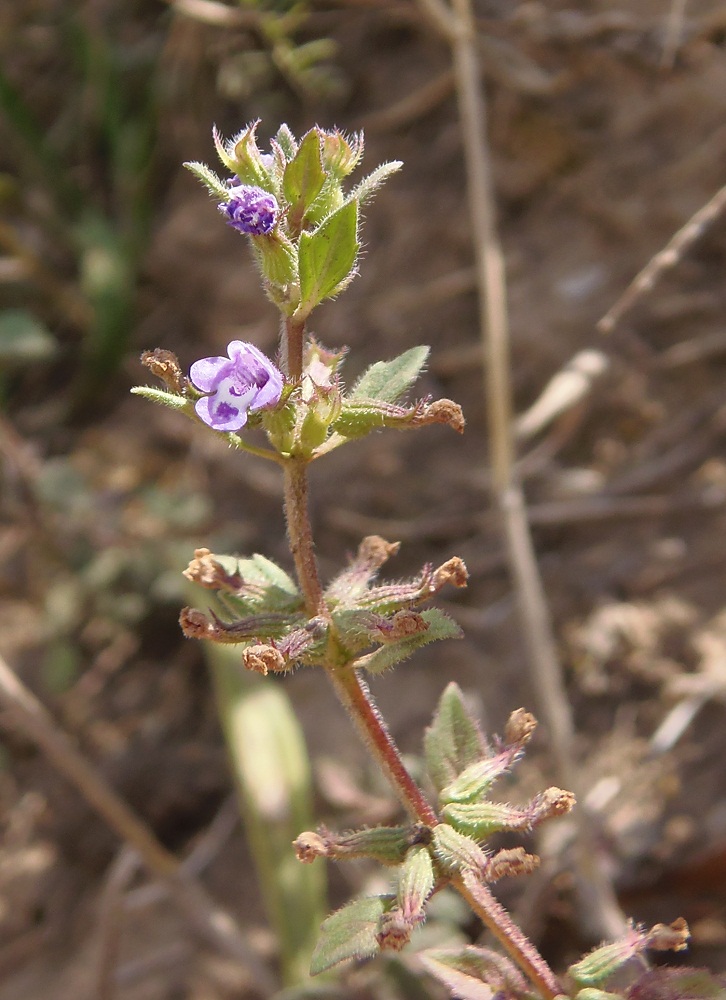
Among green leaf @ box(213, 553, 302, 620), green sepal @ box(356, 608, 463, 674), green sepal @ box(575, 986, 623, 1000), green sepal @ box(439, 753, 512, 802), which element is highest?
green leaf @ box(213, 553, 302, 620)

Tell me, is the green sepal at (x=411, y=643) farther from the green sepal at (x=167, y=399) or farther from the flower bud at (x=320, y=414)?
the green sepal at (x=167, y=399)

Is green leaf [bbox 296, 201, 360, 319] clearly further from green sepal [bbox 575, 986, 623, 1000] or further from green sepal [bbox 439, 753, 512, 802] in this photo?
green sepal [bbox 575, 986, 623, 1000]

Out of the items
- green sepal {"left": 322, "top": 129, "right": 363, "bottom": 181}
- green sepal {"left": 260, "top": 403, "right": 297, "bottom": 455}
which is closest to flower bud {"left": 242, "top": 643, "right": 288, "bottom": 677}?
green sepal {"left": 260, "top": 403, "right": 297, "bottom": 455}

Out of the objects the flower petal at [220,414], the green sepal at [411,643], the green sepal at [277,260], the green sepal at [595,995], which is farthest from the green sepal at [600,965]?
the green sepal at [277,260]

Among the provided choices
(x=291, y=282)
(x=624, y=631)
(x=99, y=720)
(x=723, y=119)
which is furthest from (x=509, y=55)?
(x=99, y=720)

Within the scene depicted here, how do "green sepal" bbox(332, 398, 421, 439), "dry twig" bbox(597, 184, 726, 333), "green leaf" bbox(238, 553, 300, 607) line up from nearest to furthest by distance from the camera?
"green sepal" bbox(332, 398, 421, 439) → "green leaf" bbox(238, 553, 300, 607) → "dry twig" bbox(597, 184, 726, 333)

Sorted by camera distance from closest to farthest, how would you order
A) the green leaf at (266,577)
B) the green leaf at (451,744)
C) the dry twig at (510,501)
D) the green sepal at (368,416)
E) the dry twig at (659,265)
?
the green sepal at (368,416) → the green leaf at (266,577) → the green leaf at (451,744) → the dry twig at (659,265) → the dry twig at (510,501)

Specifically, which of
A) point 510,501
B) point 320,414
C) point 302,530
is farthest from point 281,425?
point 510,501
